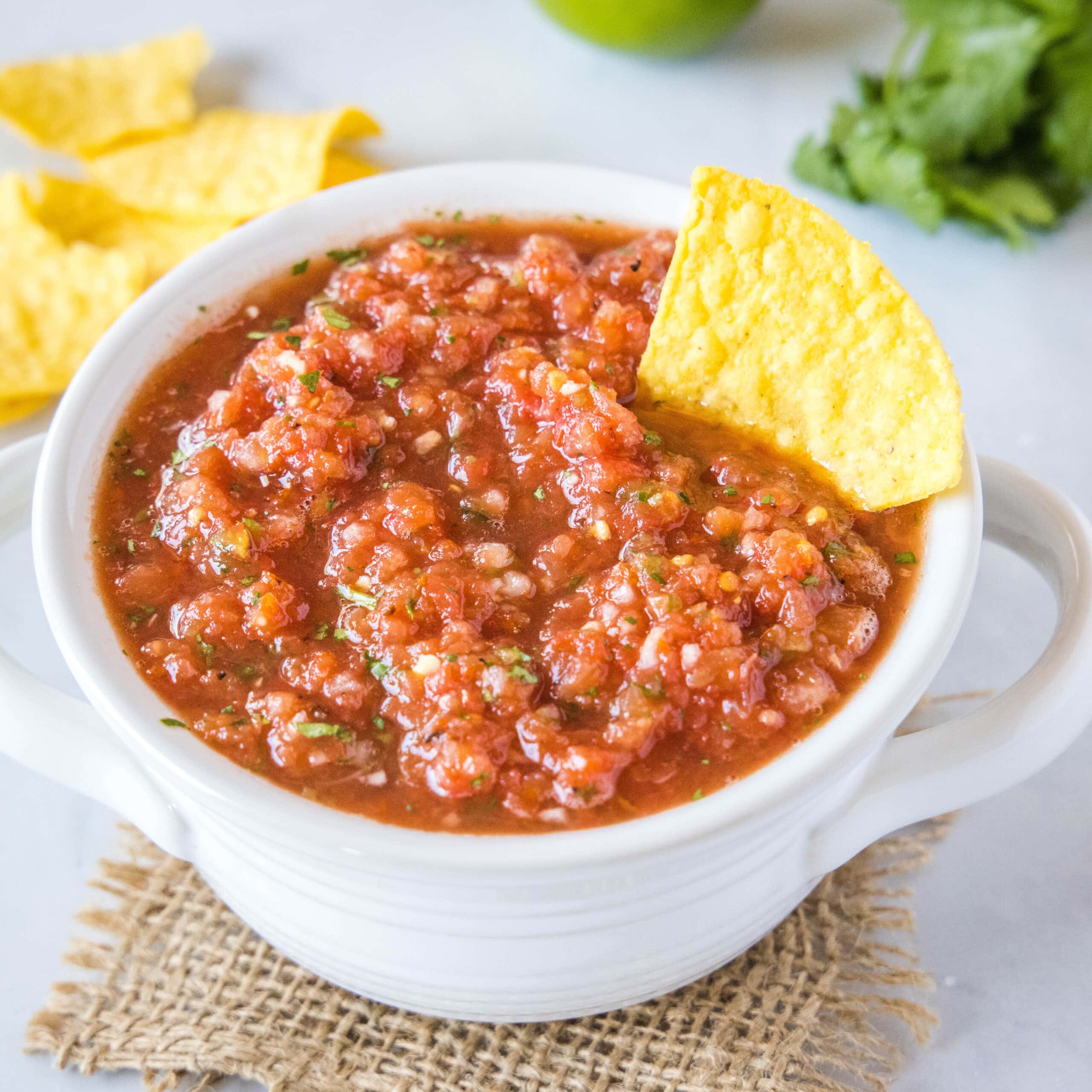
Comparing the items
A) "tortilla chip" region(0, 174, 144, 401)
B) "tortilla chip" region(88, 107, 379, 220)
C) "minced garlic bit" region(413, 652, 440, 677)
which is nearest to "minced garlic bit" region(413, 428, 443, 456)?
"minced garlic bit" region(413, 652, 440, 677)

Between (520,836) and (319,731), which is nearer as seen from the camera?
(520,836)

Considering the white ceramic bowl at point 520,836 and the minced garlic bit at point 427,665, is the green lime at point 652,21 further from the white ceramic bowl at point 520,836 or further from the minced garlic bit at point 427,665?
the minced garlic bit at point 427,665

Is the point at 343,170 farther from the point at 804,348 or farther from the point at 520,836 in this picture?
the point at 520,836

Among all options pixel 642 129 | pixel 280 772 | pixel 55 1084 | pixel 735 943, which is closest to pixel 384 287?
pixel 280 772

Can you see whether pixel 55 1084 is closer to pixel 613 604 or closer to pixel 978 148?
pixel 613 604

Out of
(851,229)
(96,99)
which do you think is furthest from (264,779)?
(96,99)

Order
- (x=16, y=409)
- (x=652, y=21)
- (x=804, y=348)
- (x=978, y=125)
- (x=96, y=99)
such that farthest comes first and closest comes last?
(x=652, y=21), (x=96, y=99), (x=978, y=125), (x=16, y=409), (x=804, y=348)
